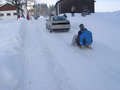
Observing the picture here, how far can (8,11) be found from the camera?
206 feet

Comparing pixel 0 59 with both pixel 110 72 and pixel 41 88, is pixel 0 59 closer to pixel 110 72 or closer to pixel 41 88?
pixel 41 88

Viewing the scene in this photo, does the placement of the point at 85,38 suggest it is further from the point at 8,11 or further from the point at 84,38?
the point at 8,11

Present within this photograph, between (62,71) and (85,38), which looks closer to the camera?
(62,71)

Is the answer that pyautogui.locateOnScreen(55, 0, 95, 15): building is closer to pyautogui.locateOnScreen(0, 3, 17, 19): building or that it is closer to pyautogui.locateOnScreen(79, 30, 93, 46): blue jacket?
pyautogui.locateOnScreen(79, 30, 93, 46): blue jacket

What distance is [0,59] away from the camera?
5699 mm

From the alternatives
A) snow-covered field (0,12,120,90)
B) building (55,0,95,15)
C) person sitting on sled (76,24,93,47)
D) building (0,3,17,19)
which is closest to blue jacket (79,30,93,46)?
person sitting on sled (76,24,93,47)

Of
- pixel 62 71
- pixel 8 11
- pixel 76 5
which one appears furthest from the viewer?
pixel 8 11

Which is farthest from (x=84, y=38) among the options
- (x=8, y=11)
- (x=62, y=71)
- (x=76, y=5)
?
(x=8, y=11)

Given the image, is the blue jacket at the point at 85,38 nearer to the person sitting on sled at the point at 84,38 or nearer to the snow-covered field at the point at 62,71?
the person sitting on sled at the point at 84,38

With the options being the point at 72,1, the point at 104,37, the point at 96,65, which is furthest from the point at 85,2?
the point at 96,65

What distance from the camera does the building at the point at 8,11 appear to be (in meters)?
62.8

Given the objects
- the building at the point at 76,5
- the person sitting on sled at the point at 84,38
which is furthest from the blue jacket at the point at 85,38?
the building at the point at 76,5

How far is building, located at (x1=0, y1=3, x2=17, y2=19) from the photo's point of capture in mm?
62812

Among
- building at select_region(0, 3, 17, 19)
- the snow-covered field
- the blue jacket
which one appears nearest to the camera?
the snow-covered field
